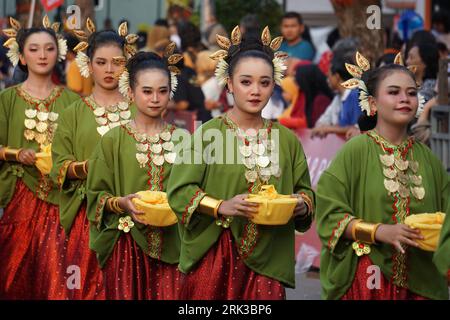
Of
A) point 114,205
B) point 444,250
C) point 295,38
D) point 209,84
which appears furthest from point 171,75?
point 295,38

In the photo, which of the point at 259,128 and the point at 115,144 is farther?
the point at 115,144

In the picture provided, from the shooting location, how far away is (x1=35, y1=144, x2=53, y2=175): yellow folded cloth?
927cm

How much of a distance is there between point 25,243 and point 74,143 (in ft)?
3.95

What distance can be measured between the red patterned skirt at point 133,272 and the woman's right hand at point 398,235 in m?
1.94

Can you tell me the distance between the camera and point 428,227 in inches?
256

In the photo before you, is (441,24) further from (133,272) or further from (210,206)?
(210,206)

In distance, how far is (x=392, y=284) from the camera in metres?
6.94

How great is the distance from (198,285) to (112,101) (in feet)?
6.68

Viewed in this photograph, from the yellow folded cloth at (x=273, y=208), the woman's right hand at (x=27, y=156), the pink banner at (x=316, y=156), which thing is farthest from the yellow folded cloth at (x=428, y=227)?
the pink banner at (x=316, y=156)

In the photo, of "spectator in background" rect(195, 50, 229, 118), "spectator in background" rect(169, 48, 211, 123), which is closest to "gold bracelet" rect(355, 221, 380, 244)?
"spectator in background" rect(169, 48, 211, 123)

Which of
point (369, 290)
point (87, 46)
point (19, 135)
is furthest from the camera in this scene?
point (19, 135)

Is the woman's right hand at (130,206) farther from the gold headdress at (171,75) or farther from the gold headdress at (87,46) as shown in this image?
the gold headdress at (87,46)

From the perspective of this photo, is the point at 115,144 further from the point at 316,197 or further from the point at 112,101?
the point at 316,197
